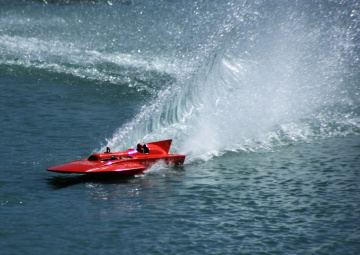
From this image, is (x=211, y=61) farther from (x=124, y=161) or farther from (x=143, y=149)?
(x=124, y=161)

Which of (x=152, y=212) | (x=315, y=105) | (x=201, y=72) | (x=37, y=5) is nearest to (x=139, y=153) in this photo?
(x=152, y=212)

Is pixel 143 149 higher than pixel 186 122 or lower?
lower

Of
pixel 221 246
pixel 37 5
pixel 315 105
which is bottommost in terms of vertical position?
pixel 221 246

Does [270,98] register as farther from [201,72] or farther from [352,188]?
[352,188]

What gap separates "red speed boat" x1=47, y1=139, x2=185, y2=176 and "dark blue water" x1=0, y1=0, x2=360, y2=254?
0.27 metres

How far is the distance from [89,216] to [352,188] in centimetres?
603

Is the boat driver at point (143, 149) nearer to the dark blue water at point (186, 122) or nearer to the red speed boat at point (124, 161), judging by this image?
the red speed boat at point (124, 161)

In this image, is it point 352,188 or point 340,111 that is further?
point 340,111

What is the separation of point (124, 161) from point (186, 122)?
193 inches

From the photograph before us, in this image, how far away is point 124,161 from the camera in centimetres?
1323

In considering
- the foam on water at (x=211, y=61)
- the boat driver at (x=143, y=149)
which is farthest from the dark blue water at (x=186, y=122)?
the boat driver at (x=143, y=149)

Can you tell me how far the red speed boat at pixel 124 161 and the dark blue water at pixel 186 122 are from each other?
0.27 metres

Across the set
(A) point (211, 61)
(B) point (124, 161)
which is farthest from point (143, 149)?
(A) point (211, 61)

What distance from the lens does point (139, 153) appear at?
13812 mm
